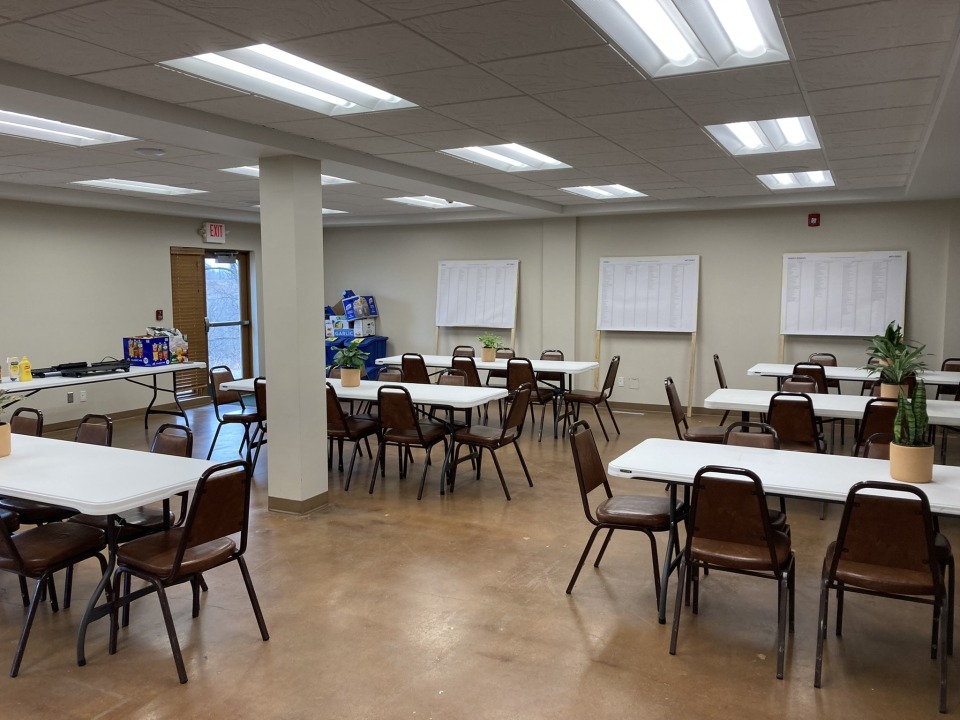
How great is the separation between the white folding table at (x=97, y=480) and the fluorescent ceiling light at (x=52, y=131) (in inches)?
85.0

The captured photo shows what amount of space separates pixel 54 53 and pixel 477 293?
7.66 meters

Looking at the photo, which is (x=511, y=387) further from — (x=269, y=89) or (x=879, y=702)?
(x=879, y=702)

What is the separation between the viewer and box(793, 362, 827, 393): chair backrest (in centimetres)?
681

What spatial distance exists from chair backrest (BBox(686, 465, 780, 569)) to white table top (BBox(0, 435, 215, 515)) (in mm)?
2256

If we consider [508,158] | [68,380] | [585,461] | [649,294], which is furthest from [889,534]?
[68,380]

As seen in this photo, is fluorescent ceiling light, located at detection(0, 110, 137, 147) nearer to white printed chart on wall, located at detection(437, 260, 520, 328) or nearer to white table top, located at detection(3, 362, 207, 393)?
white table top, located at detection(3, 362, 207, 393)

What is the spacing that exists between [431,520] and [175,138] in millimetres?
3007

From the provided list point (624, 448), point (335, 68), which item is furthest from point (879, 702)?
point (624, 448)

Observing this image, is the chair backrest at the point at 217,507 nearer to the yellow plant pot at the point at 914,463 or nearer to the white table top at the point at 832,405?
the yellow plant pot at the point at 914,463

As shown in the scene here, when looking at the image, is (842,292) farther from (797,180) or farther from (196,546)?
(196,546)

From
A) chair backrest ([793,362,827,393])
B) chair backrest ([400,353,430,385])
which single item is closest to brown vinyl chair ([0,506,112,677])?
chair backrest ([400,353,430,385])

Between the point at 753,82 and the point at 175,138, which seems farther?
the point at 175,138

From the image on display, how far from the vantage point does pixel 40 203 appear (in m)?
8.24

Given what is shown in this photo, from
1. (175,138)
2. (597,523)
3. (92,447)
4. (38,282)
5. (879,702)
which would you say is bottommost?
(879,702)
